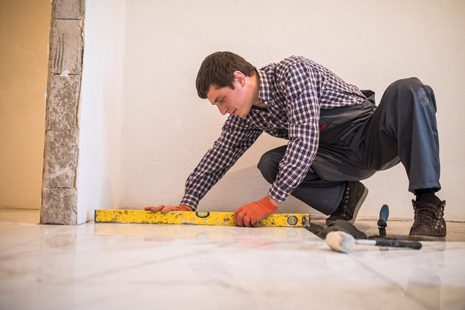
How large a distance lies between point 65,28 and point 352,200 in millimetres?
1632

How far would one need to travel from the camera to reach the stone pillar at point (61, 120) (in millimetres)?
1816

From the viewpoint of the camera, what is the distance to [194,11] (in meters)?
2.64

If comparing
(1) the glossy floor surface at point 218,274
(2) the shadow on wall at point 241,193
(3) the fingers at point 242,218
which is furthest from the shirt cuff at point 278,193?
(2) the shadow on wall at point 241,193

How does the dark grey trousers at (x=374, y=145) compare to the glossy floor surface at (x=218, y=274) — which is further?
the dark grey trousers at (x=374, y=145)

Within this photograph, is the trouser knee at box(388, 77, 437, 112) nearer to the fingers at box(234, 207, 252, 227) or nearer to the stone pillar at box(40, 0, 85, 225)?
the fingers at box(234, 207, 252, 227)

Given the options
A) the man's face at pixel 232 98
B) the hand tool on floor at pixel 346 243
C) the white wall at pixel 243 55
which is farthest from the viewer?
the white wall at pixel 243 55

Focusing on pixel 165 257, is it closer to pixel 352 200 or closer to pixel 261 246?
pixel 261 246

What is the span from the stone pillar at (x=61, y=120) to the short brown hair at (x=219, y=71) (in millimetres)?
544

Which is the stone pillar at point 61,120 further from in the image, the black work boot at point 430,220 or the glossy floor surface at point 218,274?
the black work boot at point 430,220

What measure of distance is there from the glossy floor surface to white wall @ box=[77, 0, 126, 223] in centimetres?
57

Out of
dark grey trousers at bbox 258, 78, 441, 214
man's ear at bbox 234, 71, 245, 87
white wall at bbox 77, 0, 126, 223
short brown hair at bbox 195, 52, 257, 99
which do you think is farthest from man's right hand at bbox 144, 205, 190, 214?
man's ear at bbox 234, 71, 245, 87

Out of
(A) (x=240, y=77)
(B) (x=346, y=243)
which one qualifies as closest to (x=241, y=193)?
(A) (x=240, y=77)

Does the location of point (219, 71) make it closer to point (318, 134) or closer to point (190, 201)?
point (318, 134)

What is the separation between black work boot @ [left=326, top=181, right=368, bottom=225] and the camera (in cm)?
220
